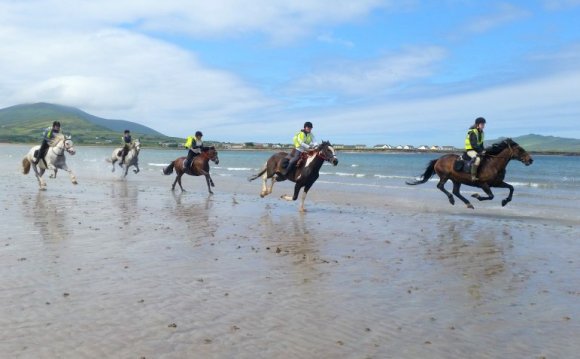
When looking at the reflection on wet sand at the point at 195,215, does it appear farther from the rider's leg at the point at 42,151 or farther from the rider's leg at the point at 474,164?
the rider's leg at the point at 474,164

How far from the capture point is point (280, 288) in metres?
7.57

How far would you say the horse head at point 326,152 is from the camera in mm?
16922

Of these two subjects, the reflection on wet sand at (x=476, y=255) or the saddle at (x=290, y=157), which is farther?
the saddle at (x=290, y=157)

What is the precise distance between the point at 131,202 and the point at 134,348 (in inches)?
545

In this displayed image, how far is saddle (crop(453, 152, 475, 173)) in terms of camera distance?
1842cm

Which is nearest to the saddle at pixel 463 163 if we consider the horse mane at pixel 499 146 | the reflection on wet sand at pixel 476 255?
the horse mane at pixel 499 146

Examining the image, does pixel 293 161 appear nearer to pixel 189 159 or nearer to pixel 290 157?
pixel 290 157

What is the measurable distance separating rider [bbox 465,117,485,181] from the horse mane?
0.87 feet

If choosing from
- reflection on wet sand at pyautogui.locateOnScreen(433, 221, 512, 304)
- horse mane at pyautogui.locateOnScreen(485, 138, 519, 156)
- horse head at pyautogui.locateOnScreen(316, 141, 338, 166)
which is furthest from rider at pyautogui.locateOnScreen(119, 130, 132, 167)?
reflection on wet sand at pyautogui.locateOnScreen(433, 221, 512, 304)

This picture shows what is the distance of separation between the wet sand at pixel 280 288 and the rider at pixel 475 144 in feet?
12.4

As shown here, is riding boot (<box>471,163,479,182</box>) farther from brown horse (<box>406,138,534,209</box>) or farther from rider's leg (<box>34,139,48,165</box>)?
rider's leg (<box>34,139,48,165</box>)

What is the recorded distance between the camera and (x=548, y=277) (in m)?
8.62

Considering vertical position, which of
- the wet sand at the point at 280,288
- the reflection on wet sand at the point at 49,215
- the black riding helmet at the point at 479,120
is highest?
the black riding helmet at the point at 479,120

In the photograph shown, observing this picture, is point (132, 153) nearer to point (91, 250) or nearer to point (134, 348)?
point (91, 250)
